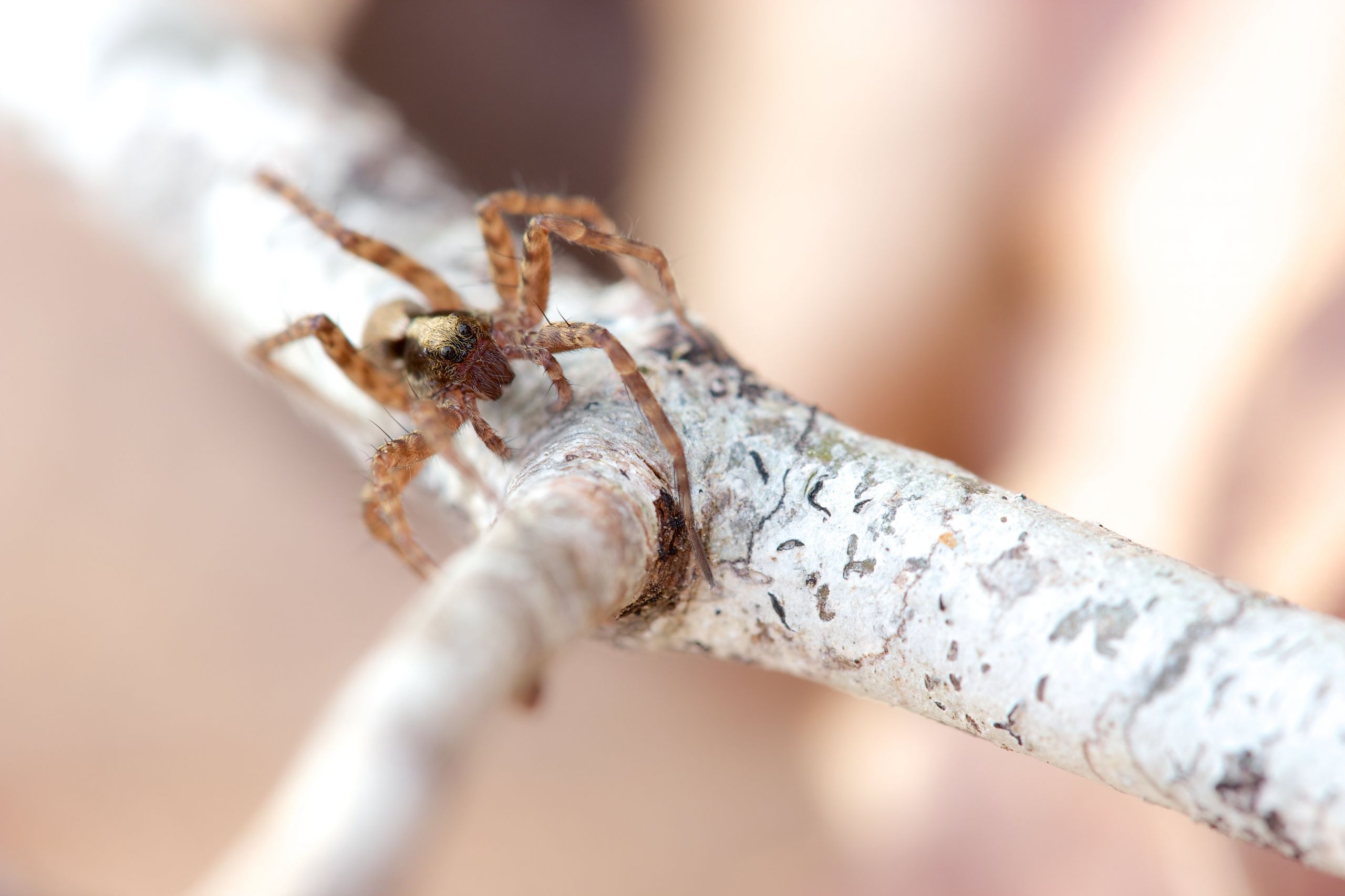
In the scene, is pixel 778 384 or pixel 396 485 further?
pixel 778 384

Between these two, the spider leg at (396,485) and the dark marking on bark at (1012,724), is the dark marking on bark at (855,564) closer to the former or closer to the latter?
the dark marking on bark at (1012,724)

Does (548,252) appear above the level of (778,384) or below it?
above

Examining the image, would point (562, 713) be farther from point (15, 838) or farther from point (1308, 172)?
point (1308, 172)

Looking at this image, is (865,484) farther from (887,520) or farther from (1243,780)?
(1243,780)

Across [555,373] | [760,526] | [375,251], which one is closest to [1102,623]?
[760,526]

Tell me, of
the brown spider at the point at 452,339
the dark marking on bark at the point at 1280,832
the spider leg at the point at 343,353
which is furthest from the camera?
the spider leg at the point at 343,353

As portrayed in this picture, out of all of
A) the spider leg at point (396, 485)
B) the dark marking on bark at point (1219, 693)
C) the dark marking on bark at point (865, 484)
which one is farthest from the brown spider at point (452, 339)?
the dark marking on bark at point (1219, 693)
